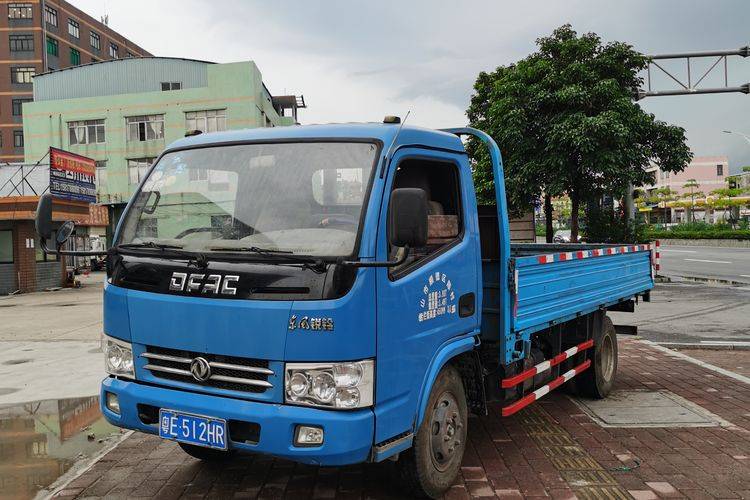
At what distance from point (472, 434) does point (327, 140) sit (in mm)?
2847

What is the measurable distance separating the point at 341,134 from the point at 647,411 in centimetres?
405

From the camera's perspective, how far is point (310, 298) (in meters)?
3.11

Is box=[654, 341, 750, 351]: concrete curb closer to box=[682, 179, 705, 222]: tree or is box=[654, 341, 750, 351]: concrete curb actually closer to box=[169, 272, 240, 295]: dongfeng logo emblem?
box=[169, 272, 240, 295]: dongfeng logo emblem

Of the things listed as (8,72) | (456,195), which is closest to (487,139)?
(456,195)

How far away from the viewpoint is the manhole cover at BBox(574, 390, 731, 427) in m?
5.46

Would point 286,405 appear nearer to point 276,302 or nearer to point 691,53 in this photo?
point 276,302

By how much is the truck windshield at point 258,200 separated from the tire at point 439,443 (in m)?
1.18

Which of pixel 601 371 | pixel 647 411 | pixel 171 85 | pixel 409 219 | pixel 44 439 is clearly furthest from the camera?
pixel 171 85

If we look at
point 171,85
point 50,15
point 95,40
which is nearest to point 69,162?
point 171,85

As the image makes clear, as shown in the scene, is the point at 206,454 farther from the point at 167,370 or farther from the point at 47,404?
the point at 47,404

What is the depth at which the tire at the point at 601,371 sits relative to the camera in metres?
6.18

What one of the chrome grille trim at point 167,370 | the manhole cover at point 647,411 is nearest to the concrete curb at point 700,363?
the manhole cover at point 647,411

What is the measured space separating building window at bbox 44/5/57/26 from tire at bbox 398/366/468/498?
6063 centimetres

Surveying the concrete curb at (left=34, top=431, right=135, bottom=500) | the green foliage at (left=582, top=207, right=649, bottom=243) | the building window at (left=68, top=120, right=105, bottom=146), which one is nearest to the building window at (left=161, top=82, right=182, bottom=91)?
the building window at (left=68, top=120, right=105, bottom=146)
